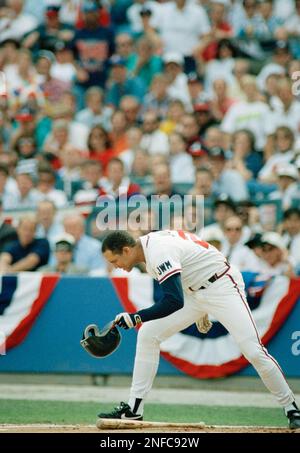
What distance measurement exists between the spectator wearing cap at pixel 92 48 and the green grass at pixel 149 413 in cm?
808

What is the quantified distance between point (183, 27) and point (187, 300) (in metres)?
9.46

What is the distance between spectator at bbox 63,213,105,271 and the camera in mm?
13008

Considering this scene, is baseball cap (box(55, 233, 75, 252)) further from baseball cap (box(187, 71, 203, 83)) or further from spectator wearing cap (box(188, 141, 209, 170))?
baseball cap (box(187, 71, 203, 83))

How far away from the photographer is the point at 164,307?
8.36m

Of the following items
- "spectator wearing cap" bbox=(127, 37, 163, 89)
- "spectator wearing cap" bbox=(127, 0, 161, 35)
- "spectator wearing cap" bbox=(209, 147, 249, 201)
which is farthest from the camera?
"spectator wearing cap" bbox=(127, 0, 161, 35)

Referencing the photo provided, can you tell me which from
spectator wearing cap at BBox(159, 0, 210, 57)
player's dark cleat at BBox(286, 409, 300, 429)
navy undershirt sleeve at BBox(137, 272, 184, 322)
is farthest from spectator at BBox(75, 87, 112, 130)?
player's dark cleat at BBox(286, 409, 300, 429)

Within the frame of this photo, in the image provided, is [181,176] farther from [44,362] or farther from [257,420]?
[257,420]

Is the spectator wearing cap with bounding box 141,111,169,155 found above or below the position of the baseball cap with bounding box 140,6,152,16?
below

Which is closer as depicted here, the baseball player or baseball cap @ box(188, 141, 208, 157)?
the baseball player

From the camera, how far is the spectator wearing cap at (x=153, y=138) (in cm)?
1559

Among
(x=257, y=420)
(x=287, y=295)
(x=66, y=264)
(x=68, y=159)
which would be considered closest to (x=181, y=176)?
(x=68, y=159)

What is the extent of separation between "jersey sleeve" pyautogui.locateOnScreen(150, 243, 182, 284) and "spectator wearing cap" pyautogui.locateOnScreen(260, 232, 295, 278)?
330 cm

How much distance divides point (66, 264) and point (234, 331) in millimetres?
4187

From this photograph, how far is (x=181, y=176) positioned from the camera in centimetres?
1481
